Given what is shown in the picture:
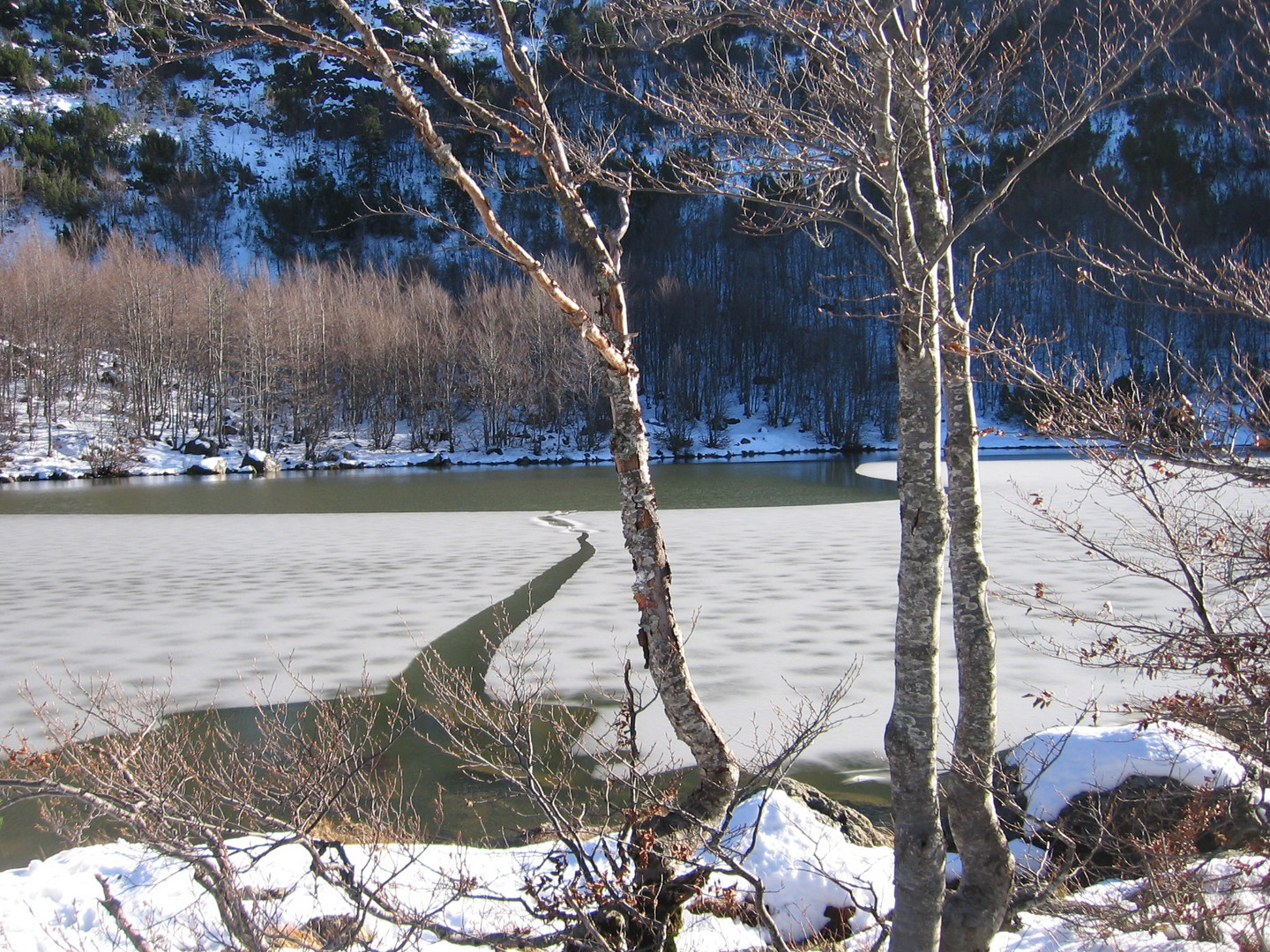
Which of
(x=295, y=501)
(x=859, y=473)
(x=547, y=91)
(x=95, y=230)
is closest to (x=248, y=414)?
(x=295, y=501)

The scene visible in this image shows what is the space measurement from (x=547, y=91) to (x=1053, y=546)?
10.6 m

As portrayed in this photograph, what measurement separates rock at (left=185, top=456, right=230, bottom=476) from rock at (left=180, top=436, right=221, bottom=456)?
2134mm

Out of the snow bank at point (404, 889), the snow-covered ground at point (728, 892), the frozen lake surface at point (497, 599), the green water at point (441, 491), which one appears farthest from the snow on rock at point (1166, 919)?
the green water at point (441, 491)

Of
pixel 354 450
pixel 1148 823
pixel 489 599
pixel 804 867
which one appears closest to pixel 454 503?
pixel 489 599

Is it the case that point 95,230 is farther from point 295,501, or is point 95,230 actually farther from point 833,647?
point 833,647

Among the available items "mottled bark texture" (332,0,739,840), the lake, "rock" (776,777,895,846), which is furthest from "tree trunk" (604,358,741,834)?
the lake

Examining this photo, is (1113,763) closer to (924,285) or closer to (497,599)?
(924,285)

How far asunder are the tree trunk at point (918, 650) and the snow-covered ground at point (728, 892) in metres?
0.21

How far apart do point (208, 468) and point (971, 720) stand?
38399 millimetres

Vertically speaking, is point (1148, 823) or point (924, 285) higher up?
point (924, 285)

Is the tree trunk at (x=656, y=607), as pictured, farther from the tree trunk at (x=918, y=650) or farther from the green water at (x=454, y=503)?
the tree trunk at (x=918, y=650)

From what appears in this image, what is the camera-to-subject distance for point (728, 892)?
3.22m

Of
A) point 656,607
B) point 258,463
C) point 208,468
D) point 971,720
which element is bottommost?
point 971,720

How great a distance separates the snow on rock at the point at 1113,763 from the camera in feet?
13.9
